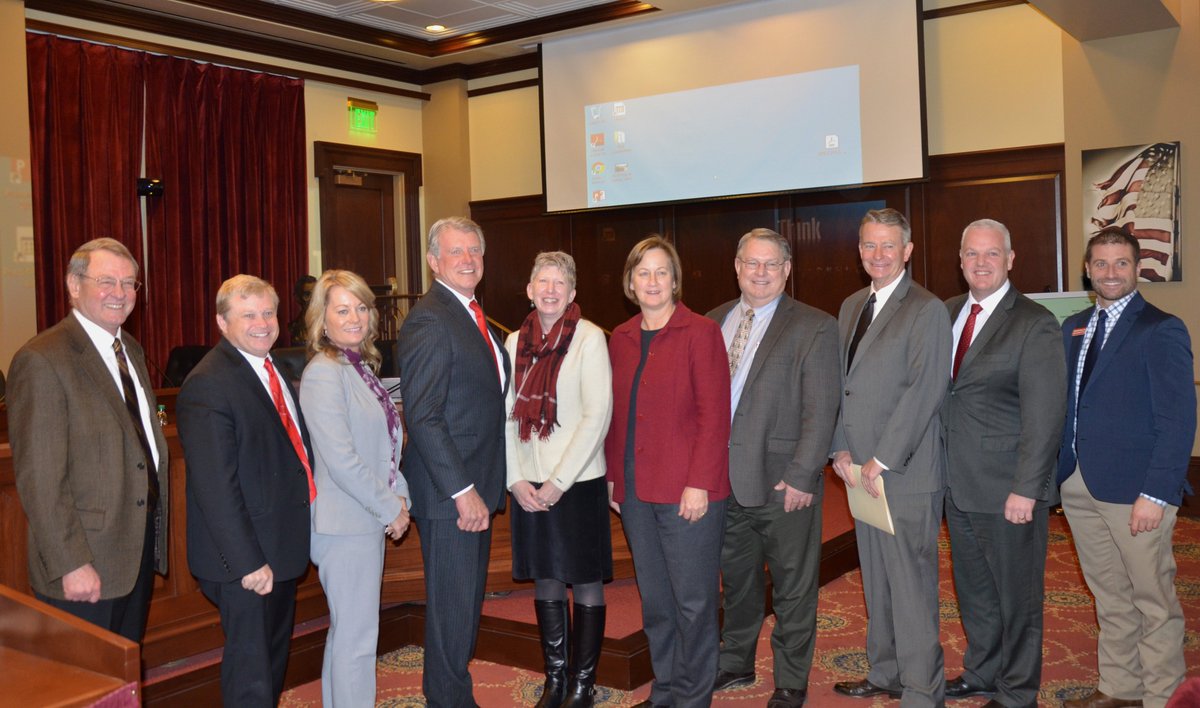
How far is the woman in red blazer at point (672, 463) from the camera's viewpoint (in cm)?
304

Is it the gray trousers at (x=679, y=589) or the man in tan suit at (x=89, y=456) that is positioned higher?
the man in tan suit at (x=89, y=456)

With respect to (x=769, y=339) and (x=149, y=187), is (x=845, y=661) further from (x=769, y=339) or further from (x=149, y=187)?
(x=149, y=187)

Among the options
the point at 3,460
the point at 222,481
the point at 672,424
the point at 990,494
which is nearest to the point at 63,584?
the point at 222,481

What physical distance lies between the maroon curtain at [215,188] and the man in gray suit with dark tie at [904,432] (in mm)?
6908

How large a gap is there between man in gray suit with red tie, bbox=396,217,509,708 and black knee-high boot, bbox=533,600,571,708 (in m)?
0.29

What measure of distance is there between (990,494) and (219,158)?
25.4ft

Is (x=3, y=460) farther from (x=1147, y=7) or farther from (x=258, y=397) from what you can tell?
(x=1147, y=7)

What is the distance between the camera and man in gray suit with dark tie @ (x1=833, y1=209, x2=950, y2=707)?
3.15 meters

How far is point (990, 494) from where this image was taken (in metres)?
3.20

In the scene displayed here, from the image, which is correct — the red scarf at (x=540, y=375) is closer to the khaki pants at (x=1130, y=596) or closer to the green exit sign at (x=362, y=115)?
the khaki pants at (x=1130, y=596)

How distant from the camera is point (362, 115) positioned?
10.0m

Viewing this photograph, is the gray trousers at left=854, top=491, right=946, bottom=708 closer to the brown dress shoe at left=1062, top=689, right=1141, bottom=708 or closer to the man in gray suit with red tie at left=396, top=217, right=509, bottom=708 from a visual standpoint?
the brown dress shoe at left=1062, top=689, right=1141, bottom=708

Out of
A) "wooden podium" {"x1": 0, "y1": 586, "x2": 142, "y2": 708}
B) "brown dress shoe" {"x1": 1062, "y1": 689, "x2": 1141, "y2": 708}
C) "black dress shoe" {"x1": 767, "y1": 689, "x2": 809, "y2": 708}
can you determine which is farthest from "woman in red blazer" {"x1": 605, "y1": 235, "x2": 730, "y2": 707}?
"wooden podium" {"x1": 0, "y1": 586, "x2": 142, "y2": 708}

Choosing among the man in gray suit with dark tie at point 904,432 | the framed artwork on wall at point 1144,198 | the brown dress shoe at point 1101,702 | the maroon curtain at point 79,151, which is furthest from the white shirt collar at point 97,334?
the framed artwork on wall at point 1144,198
